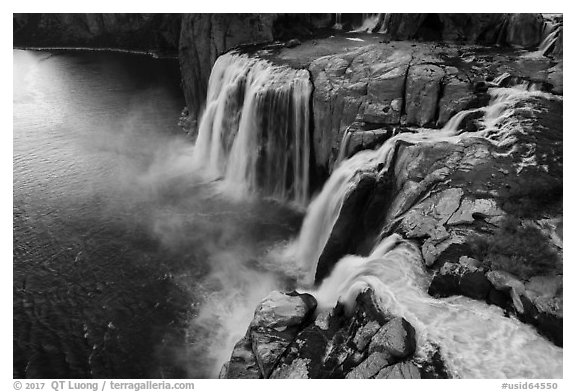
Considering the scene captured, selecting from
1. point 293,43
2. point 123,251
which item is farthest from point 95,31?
point 123,251

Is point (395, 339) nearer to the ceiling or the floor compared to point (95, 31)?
nearer to the floor

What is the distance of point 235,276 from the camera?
15.9 metres

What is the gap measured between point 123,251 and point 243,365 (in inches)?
349

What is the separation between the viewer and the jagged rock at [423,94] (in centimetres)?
1636

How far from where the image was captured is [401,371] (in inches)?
323

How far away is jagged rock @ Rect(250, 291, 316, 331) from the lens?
1073 centimetres

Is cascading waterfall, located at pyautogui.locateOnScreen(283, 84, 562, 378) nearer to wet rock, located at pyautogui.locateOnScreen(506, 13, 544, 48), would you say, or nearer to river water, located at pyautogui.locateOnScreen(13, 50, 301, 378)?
river water, located at pyautogui.locateOnScreen(13, 50, 301, 378)

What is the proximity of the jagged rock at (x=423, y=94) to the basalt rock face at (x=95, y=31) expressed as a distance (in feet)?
122

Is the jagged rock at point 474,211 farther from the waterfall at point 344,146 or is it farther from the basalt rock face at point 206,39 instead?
the basalt rock face at point 206,39

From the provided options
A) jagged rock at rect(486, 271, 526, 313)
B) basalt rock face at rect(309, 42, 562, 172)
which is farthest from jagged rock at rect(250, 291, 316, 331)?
basalt rock face at rect(309, 42, 562, 172)

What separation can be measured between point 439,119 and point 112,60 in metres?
39.7

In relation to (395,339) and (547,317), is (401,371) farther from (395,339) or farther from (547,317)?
(547,317)
